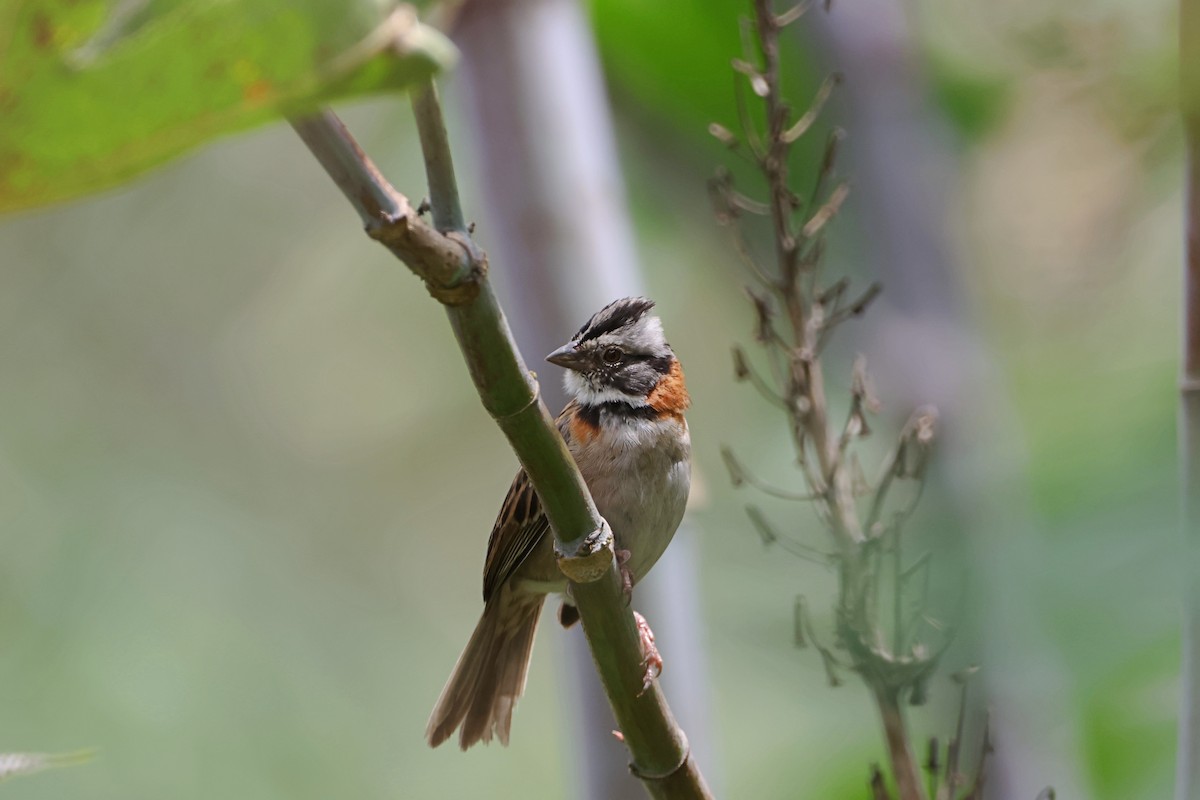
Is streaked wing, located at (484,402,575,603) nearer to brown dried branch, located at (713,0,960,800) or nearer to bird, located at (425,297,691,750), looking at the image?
bird, located at (425,297,691,750)

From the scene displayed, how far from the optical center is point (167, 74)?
58 cm

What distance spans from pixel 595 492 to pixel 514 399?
1.69m

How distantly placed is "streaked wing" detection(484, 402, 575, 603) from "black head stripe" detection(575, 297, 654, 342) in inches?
14.7

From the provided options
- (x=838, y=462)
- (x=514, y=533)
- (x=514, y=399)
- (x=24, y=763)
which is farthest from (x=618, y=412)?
(x=24, y=763)

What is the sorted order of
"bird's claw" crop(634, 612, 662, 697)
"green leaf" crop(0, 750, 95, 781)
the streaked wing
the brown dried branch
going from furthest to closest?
1. the streaked wing
2. the brown dried branch
3. "bird's claw" crop(634, 612, 662, 697)
4. "green leaf" crop(0, 750, 95, 781)

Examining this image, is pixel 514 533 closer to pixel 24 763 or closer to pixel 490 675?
pixel 490 675

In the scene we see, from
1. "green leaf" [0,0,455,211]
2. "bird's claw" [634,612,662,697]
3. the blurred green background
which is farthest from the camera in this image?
the blurred green background

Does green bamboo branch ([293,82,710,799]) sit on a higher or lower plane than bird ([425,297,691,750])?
lower

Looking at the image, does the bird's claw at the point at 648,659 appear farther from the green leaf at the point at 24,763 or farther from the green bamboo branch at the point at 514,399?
the green leaf at the point at 24,763

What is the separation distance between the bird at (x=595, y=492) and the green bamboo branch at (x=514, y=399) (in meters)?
0.98

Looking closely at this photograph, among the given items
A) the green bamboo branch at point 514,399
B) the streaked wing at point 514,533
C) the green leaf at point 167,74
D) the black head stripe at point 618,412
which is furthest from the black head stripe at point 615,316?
the green leaf at point 167,74

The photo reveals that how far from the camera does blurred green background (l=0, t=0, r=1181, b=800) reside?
3.36 meters

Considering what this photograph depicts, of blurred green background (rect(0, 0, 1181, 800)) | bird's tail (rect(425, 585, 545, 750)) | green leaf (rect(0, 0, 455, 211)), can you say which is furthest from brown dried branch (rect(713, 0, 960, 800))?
green leaf (rect(0, 0, 455, 211))

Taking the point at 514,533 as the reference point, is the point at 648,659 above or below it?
below
